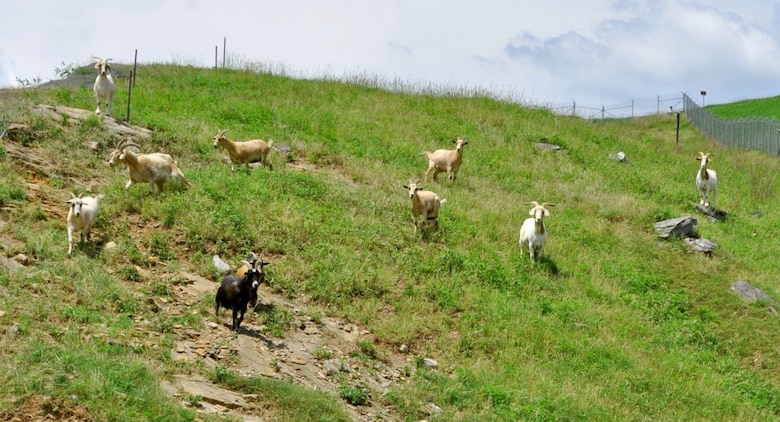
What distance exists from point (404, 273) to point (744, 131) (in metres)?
30.0

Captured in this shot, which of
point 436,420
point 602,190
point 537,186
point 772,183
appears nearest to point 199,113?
point 537,186

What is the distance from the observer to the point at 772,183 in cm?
3072

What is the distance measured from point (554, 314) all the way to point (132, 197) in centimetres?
900

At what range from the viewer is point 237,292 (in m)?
11.7

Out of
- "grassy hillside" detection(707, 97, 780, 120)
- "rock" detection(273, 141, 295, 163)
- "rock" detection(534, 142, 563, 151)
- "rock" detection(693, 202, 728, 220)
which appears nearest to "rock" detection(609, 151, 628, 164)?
"rock" detection(534, 142, 563, 151)

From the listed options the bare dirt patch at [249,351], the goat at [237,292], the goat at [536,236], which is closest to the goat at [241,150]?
the bare dirt patch at [249,351]

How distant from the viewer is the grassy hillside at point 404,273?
10.7 meters

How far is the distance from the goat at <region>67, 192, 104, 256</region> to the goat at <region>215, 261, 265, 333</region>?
315 centimetres

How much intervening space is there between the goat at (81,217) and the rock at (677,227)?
48.7 feet

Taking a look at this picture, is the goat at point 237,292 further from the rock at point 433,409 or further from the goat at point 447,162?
the goat at point 447,162

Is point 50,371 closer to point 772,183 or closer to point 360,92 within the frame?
point 360,92

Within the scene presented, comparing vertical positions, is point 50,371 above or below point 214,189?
below

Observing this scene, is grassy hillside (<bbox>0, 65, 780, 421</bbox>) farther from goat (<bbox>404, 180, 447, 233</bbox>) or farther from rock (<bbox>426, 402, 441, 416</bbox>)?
goat (<bbox>404, 180, 447, 233</bbox>)

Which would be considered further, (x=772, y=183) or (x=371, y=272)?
(x=772, y=183)
